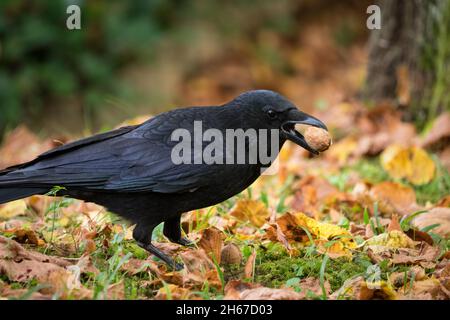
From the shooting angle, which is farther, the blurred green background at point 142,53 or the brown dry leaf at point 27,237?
the blurred green background at point 142,53

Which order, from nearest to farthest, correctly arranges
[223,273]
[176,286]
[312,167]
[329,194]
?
[176,286]
[223,273]
[329,194]
[312,167]

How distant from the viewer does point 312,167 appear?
5.57 meters

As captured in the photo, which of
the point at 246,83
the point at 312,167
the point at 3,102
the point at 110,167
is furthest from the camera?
the point at 246,83

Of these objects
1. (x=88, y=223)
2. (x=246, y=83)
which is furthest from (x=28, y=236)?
(x=246, y=83)

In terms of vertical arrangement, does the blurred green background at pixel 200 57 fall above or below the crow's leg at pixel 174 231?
above

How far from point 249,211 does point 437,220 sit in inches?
41.0

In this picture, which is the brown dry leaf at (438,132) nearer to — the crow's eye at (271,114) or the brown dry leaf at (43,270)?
the crow's eye at (271,114)

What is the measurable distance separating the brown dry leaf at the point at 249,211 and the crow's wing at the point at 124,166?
74 cm

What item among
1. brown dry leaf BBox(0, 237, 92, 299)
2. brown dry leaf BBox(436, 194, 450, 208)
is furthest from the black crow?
brown dry leaf BBox(436, 194, 450, 208)

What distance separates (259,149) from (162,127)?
0.50 metres

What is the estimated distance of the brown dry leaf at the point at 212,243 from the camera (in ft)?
10.5

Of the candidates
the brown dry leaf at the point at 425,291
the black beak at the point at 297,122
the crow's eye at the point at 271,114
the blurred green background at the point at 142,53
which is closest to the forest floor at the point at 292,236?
the brown dry leaf at the point at 425,291

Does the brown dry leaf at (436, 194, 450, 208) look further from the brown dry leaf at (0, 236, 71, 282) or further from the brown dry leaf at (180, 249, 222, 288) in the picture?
the brown dry leaf at (0, 236, 71, 282)

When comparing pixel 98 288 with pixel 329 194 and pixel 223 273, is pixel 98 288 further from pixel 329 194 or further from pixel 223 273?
pixel 329 194
